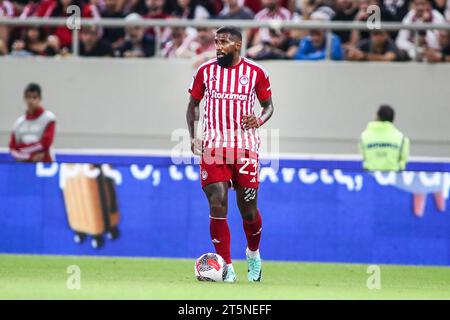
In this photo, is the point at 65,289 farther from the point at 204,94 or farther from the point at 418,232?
the point at 418,232

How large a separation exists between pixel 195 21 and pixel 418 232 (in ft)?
18.3

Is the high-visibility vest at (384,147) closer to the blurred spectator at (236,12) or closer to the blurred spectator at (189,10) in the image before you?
the blurred spectator at (236,12)

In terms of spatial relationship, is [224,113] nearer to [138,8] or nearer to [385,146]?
[385,146]

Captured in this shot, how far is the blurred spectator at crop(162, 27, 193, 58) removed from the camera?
2009 cm

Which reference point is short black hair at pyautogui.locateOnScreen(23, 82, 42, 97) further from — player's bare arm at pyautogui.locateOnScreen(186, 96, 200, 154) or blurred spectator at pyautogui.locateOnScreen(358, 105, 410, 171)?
player's bare arm at pyautogui.locateOnScreen(186, 96, 200, 154)

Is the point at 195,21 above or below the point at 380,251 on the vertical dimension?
above

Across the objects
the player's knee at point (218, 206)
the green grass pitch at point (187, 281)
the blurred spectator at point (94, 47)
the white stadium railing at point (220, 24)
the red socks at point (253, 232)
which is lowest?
the green grass pitch at point (187, 281)

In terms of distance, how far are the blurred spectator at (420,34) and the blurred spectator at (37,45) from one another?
5.68m

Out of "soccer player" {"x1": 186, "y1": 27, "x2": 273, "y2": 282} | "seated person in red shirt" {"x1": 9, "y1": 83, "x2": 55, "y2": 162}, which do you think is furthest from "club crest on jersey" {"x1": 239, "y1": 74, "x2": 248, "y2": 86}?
"seated person in red shirt" {"x1": 9, "y1": 83, "x2": 55, "y2": 162}

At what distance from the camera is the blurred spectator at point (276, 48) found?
1980 cm

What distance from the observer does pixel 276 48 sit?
2003cm

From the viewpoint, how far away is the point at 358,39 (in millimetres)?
19953

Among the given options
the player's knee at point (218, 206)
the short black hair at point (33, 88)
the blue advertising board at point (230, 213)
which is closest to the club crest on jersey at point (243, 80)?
the player's knee at point (218, 206)
